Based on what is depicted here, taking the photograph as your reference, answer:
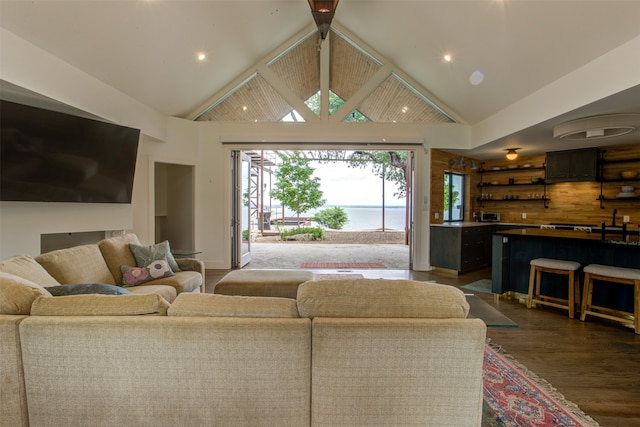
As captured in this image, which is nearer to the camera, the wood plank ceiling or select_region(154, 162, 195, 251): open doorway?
the wood plank ceiling

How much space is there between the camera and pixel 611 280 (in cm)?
317

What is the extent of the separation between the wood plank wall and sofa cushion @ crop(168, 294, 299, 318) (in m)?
A: 5.02

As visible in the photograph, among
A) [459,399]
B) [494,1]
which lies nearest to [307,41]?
[494,1]

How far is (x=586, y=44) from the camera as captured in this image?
3010 mm

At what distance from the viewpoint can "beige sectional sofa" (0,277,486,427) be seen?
135cm

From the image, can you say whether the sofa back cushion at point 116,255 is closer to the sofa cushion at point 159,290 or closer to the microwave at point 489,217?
the sofa cushion at point 159,290

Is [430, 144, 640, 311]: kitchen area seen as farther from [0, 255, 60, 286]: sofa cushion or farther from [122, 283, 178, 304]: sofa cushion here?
[0, 255, 60, 286]: sofa cushion

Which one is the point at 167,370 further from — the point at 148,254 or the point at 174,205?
the point at 174,205

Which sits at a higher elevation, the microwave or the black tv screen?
the black tv screen

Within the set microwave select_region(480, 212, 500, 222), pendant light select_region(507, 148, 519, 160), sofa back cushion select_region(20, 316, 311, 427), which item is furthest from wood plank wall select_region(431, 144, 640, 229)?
sofa back cushion select_region(20, 316, 311, 427)

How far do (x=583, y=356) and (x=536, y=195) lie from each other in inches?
181

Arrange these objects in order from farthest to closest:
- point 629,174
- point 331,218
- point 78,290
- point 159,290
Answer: point 331,218, point 629,174, point 159,290, point 78,290

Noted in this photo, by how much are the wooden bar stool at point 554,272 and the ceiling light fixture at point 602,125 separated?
166cm

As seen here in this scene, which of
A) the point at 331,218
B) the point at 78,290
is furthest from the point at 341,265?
the point at 331,218
